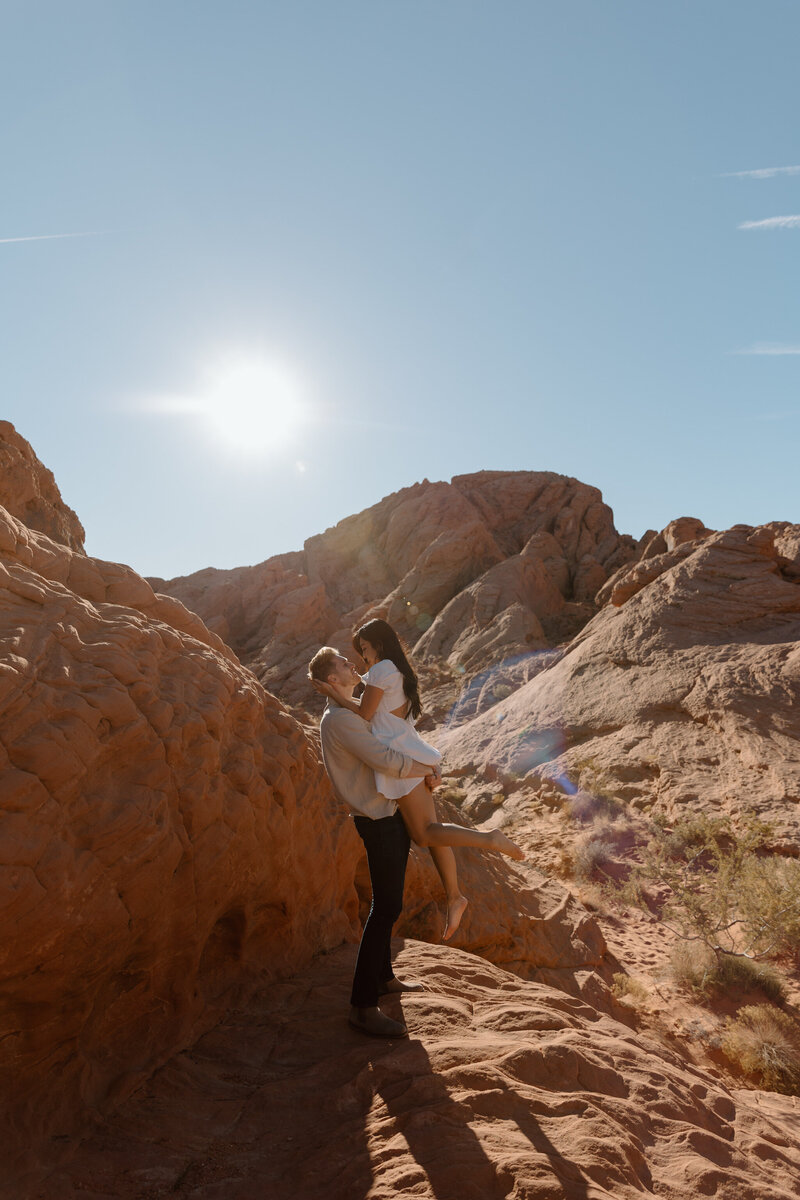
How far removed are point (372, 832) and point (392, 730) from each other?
0.53m

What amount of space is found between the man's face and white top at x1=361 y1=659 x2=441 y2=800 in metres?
0.08

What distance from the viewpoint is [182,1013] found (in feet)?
10.5

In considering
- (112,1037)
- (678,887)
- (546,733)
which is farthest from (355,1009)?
(546,733)

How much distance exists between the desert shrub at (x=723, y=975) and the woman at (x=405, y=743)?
4.80m

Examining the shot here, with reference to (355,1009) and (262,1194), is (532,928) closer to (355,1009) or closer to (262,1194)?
(355,1009)

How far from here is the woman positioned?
3.41 meters

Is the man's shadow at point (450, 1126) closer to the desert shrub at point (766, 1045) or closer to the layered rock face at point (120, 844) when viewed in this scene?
the layered rock face at point (120, 844)

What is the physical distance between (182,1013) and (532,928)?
12.9 feet

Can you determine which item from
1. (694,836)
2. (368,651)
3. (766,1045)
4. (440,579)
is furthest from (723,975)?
(440,579)

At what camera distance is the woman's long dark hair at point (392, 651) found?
374cm

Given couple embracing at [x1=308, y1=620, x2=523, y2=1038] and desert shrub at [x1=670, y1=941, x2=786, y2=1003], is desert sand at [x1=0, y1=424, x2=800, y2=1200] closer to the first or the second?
desert shrub at [x1=670, y1=941, x2=786, y2=1003]

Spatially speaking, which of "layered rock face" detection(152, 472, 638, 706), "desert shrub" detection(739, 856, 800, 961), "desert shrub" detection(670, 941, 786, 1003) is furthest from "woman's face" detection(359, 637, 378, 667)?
"layered rock face" detection(152, 472, 638, 706)

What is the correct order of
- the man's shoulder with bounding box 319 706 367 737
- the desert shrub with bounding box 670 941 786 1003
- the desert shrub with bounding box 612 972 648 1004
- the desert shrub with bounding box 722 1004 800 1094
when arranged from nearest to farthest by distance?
the man's shoulder with bounding box 319 706 367 737 → the desert shrub with bounding box 722 1004 800 1094 → the desert shrub with bounding box 612 972 648 1004 → the desert shrub with bounding box 670 941 786 1003

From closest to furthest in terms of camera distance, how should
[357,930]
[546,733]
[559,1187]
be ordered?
[559,1187] → [357,930] → [546,733]
